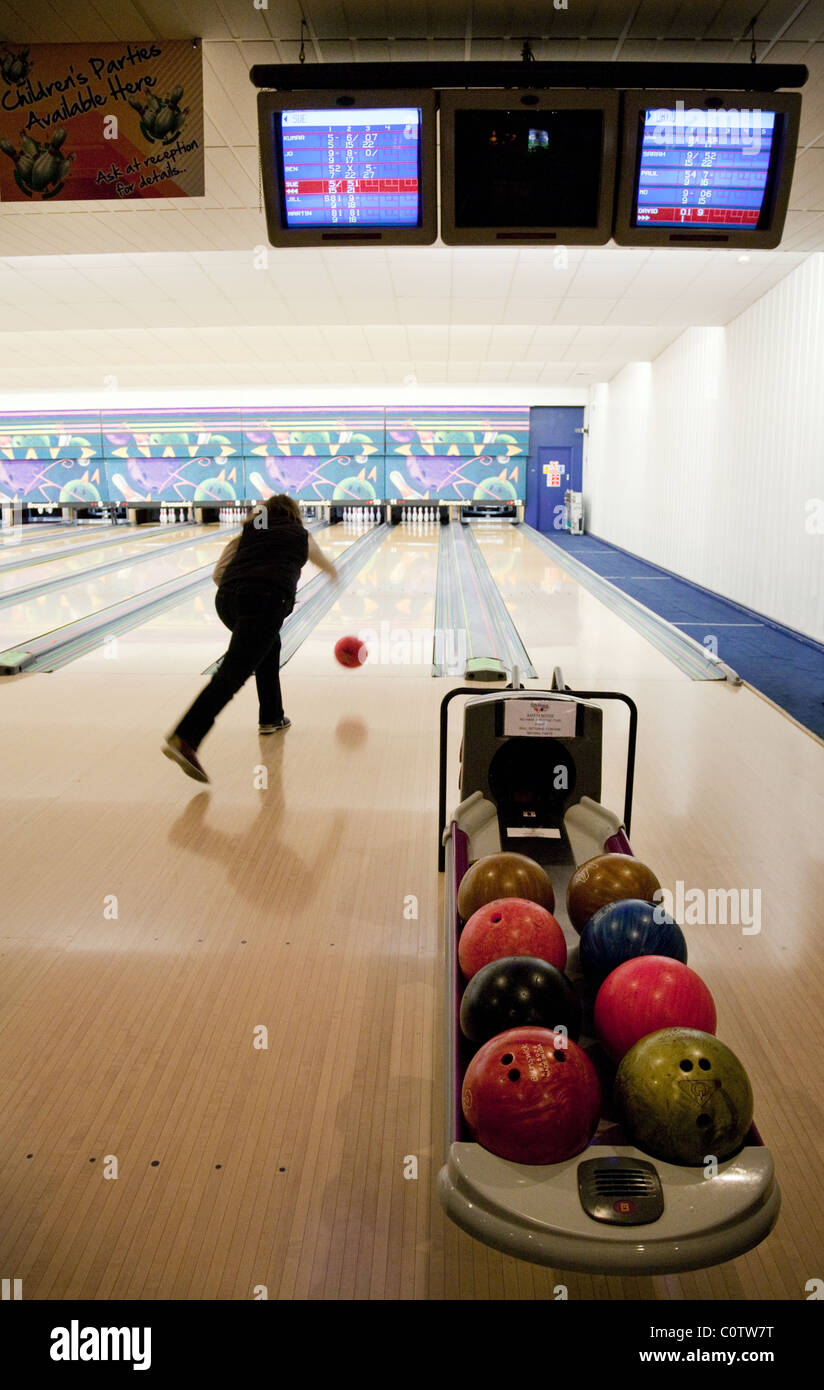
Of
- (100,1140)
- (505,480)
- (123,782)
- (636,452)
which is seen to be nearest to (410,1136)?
(100,1140)

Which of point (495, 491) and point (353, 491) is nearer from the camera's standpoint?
point (495, 491)

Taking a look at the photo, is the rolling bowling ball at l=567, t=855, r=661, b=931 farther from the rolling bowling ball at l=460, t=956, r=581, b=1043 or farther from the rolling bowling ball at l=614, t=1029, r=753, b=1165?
the rolling bowling ball at l=614, t=1029, r=753, b=1165

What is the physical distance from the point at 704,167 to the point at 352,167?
1.17 metres

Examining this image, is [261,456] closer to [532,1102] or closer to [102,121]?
[102,121]

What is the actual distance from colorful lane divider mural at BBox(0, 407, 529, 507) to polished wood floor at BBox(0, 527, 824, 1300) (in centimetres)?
1210

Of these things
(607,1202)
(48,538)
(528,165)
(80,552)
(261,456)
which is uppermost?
(528,165)

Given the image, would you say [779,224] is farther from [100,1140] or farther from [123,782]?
[100,1140]

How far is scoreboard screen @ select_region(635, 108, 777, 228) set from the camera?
2943mm

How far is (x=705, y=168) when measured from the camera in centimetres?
302

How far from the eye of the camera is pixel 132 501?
16.4 metres

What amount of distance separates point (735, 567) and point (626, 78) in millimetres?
5232

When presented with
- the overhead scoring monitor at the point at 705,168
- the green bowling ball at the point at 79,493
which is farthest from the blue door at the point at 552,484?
the overhead scoring monitor at the point at 705,168

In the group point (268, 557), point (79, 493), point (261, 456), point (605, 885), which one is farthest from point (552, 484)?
point (605, 885)

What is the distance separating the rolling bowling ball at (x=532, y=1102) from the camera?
4.27 ft
